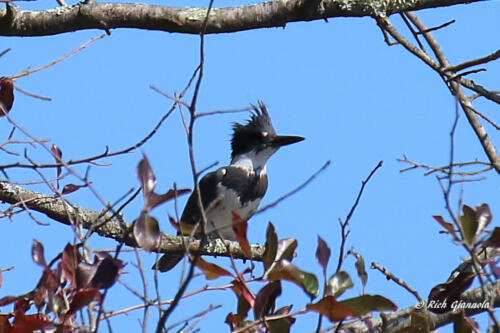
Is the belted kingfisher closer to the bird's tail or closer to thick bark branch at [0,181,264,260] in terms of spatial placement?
the bird's tail

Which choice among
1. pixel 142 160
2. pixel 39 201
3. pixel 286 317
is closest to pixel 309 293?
pixel 286 317

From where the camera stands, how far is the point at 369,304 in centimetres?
210

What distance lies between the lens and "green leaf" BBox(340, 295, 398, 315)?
2088 mm

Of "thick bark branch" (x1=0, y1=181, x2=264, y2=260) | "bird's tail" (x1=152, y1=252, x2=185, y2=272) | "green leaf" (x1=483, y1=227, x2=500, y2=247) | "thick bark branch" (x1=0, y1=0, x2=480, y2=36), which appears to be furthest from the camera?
"bird's tail" (x1=152, y1=252, x2=185, y2=272)

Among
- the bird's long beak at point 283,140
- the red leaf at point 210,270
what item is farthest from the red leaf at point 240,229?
the bird's long beak at point 283,140

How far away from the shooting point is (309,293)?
2129mm

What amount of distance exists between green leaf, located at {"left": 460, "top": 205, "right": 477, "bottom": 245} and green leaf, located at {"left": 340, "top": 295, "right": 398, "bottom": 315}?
1.00ft

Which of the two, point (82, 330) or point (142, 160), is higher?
point (142, 160)

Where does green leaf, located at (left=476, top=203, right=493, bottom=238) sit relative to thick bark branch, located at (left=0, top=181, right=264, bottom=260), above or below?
below

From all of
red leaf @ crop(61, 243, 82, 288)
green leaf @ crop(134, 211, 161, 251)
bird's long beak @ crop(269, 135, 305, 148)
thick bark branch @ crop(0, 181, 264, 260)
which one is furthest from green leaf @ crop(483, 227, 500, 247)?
bird's long beak @ crop(269, 135, 305, 148)

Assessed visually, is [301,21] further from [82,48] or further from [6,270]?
[6,270]

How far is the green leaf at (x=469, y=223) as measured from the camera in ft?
7.52

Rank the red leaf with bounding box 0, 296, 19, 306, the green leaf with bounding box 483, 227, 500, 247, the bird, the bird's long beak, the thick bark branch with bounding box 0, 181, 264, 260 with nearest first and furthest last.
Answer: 1. the red leaf with bounding box 0, 296, 19, 306
2. the green leaf with bounding box 483, 227, 500, 247
3. the thick bark branch with bounding box 0, 181, 264, 260
4. the bird
5. the bird's long beak

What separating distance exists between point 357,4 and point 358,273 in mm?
1613
